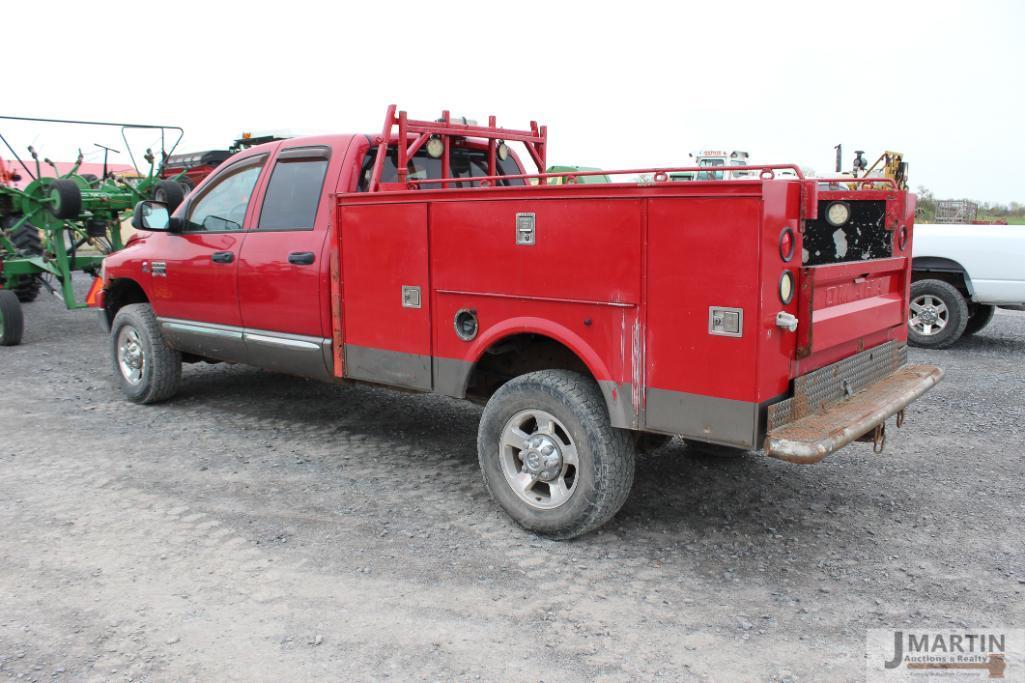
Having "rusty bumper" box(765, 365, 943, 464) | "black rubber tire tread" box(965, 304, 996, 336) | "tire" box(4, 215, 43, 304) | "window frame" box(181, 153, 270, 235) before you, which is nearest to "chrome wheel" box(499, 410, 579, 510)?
"rusty bumper" box(765, 365, 943, 464)

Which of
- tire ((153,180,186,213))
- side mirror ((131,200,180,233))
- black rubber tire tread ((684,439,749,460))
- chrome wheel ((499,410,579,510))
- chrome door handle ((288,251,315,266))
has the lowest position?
black rubber tire tread ((684,439,749,460))

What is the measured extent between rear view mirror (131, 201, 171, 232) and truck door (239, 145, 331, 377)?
Answer: 0.91m

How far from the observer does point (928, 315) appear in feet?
31.1

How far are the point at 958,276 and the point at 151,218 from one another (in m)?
8.47

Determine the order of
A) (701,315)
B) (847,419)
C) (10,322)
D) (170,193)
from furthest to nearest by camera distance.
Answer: (10,322), (170,193), (847,419), (701,315)

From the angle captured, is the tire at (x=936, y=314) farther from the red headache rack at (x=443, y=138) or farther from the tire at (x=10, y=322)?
the tire at (x=10, y=322)

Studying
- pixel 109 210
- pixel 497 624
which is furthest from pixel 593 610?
pixel 109 210

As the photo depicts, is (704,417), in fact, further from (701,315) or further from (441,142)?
(441,142)

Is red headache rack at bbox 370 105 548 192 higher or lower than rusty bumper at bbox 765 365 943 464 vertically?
higher

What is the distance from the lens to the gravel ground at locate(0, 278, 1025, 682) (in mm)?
Result: 3180

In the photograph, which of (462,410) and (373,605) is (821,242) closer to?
(373,605)

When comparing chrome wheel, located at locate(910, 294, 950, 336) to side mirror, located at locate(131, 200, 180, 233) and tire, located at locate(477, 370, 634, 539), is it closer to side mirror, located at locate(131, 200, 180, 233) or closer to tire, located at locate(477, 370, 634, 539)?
tire, located at locate(477, 370, 634, 539)

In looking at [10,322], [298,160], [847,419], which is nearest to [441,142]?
[298,160]

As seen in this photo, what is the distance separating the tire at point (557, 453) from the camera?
3932 mm
